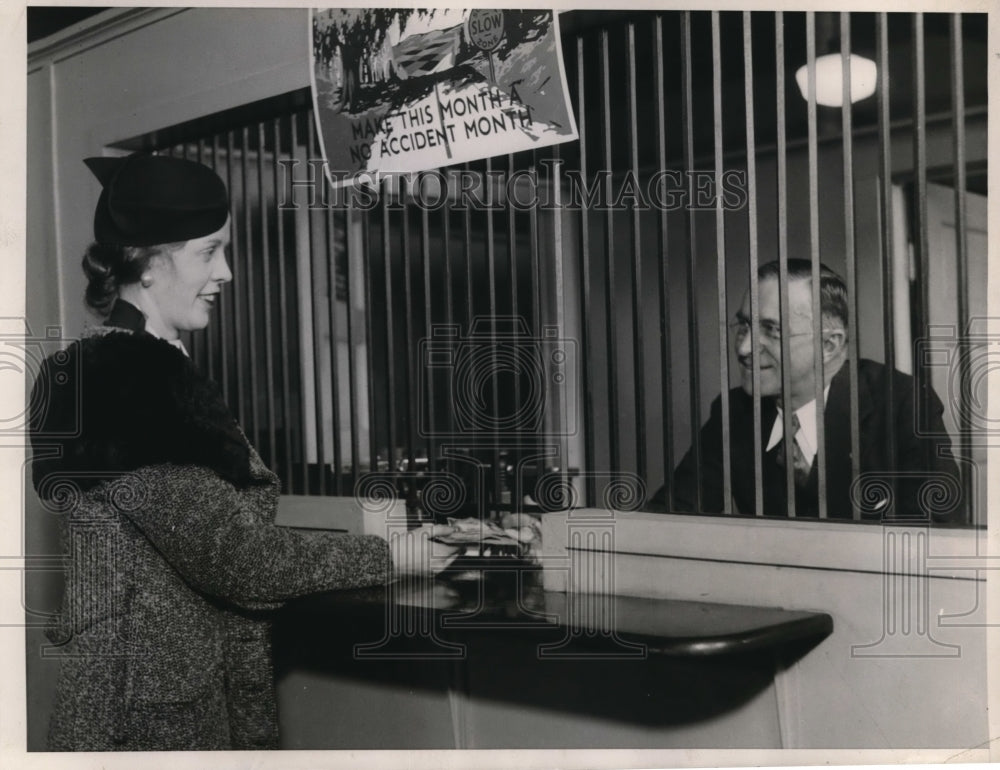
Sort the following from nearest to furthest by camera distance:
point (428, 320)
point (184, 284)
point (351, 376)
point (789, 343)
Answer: point (789, 343), point (184, 284), point (428, 320), point (351, 376)

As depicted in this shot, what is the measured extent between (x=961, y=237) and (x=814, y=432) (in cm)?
38

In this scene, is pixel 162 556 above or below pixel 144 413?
below

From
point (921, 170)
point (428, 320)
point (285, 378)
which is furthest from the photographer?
point (285, 378)

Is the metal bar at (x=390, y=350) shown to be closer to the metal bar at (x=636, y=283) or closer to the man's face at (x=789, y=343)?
the metal bar at (x=636, y=283)

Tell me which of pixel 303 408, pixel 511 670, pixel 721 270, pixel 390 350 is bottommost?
pixel 511 670

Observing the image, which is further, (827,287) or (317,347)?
(317,347)

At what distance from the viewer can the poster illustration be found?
1.77 meters

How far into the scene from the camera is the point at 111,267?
1854 mm

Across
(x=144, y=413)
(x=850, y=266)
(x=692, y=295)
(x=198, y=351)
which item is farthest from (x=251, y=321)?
(x=850, y=266)

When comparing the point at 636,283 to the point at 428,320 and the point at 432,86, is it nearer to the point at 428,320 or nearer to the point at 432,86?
the point at 428,320

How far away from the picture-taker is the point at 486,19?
1.78 m

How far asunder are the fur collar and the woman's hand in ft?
1.11

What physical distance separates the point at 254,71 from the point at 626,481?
1.13m

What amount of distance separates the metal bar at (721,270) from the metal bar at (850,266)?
0.10 metres
